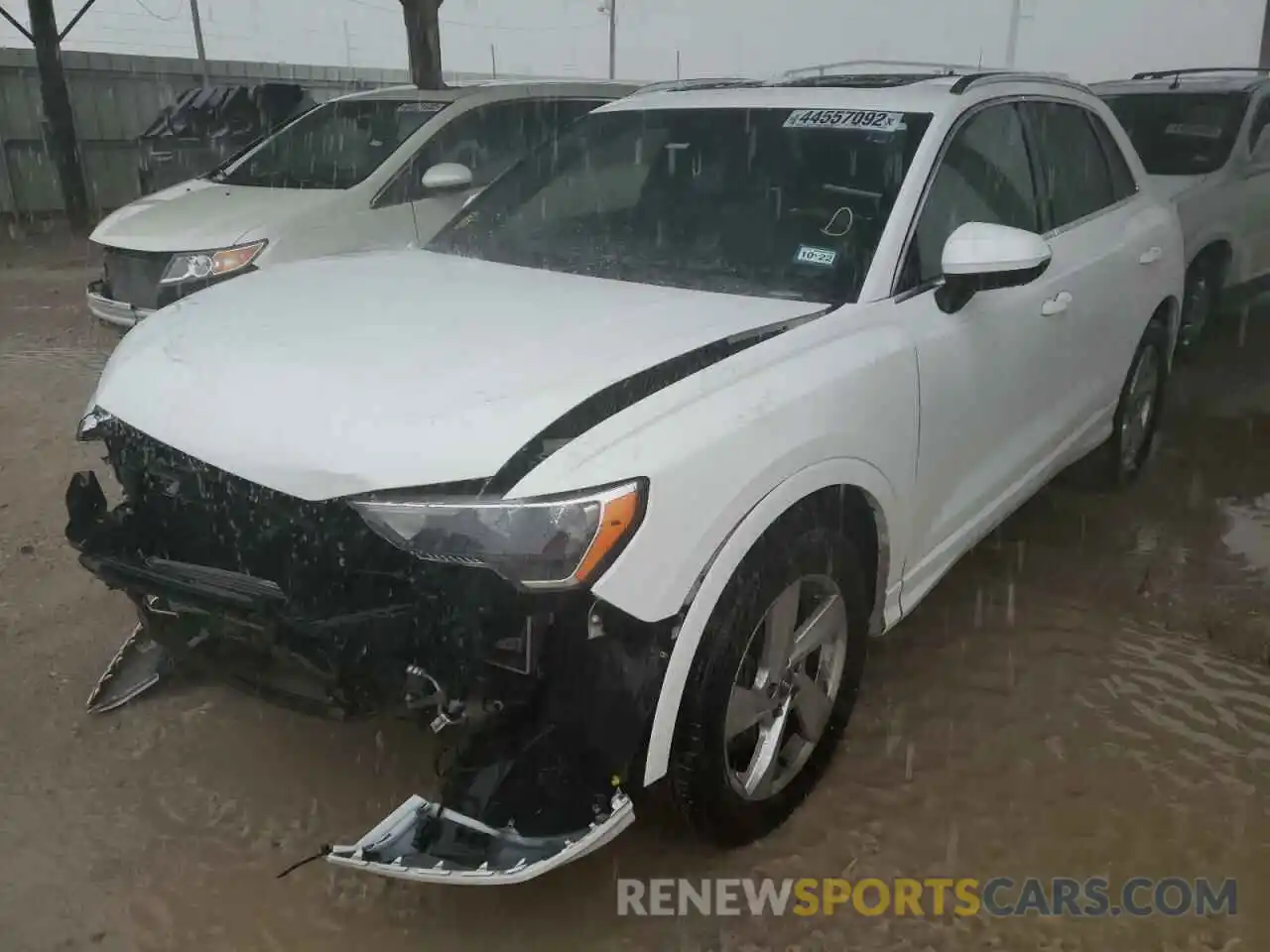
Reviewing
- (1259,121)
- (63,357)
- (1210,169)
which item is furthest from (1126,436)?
(63,357)

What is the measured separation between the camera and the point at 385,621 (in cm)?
202

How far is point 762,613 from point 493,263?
1489mm

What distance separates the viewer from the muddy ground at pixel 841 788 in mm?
2379

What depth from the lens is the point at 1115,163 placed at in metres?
4.16

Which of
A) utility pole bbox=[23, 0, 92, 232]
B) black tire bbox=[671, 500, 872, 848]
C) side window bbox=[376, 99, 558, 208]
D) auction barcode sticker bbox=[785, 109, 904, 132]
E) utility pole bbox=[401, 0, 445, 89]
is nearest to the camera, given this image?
black tire bbox=[671, 500, 872, 848]

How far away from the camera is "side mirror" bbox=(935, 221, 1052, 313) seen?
104 inches

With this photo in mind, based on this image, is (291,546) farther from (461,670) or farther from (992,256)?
(992,256)

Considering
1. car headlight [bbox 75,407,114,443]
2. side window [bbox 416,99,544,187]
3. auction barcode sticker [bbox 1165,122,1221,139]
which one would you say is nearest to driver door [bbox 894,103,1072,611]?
car headlight [bbox 75,407,114,443]

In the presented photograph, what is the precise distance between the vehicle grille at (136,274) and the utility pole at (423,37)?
19.2 ft

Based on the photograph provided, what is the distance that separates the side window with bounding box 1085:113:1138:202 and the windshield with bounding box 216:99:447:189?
4.08 metres

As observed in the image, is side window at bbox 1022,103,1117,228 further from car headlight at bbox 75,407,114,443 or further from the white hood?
the white hood

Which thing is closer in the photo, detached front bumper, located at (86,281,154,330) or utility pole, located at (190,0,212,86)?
detached front bumper, located at (86,281,154,330)

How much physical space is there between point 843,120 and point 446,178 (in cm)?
233

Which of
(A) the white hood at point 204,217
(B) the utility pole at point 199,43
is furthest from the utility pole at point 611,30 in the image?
(A) the white hood at point 204,217
